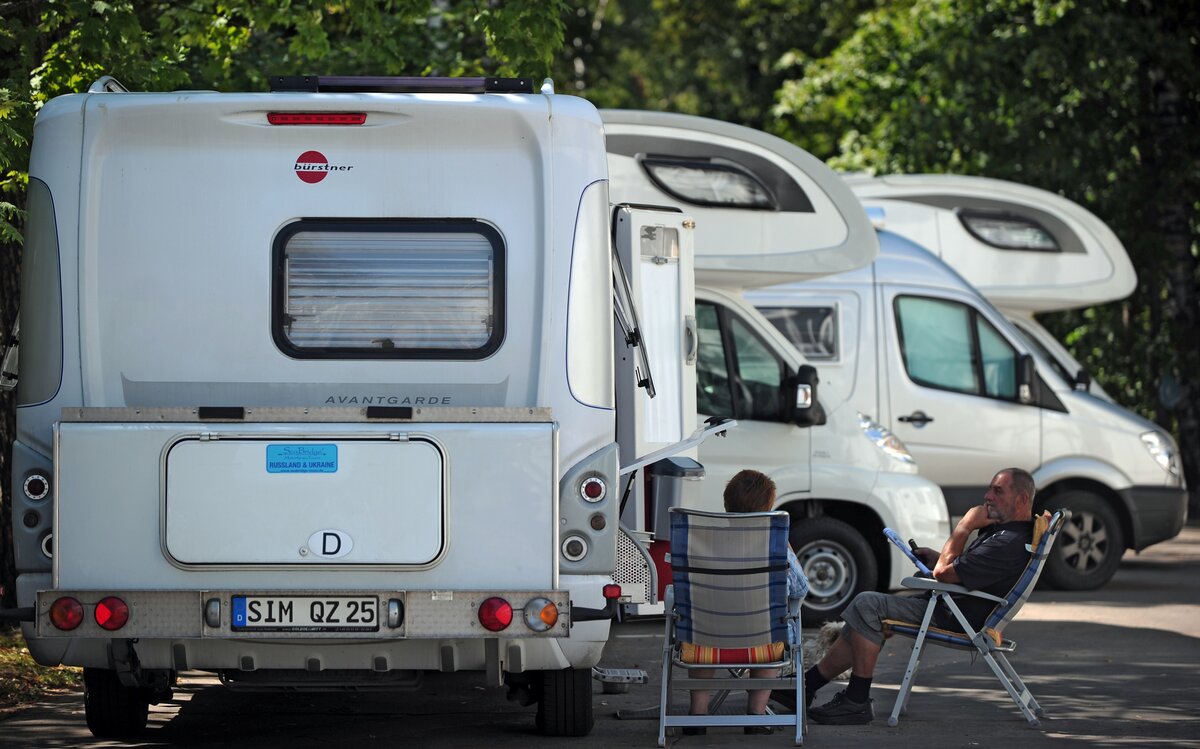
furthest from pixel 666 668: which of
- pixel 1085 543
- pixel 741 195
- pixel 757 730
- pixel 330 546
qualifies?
pixel 1085 543

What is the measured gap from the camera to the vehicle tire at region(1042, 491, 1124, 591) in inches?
521

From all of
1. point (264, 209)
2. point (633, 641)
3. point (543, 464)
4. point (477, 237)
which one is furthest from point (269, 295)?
point (633, 641)

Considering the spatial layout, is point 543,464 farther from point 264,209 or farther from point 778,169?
point 778,169

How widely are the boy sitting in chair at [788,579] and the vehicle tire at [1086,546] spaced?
6255mm

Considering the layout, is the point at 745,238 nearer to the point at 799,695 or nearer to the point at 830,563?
the point at 830,563

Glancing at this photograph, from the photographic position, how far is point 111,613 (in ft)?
20.3

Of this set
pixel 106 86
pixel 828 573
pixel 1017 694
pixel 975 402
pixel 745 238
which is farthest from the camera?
pixel 975 402

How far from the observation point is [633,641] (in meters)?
10.7

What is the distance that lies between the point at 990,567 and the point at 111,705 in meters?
3.86

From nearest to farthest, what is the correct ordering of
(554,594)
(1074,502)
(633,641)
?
(554,594) → (633,641) → (1074,502)

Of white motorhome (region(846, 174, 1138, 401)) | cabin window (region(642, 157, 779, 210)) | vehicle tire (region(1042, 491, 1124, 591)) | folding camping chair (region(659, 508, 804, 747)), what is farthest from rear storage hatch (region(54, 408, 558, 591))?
white motorhome (region(846, 174, 1138, 401))

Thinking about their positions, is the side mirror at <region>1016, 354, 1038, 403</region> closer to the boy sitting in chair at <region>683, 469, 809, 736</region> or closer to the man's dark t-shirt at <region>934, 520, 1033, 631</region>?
the man's dark t-shirt at <region>934, 520, 1033, 631</region>

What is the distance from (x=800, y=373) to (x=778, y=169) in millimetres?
1357

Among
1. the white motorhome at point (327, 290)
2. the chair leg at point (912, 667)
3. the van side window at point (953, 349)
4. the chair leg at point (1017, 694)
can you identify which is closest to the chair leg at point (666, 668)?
the white motorhome at point (327, 290)
